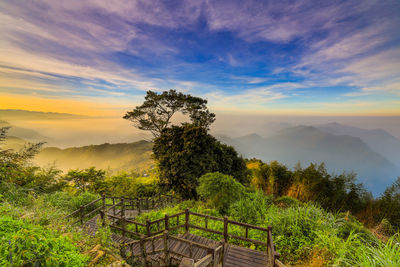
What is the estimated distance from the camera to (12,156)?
6.00 meters

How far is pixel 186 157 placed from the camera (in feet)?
42.9

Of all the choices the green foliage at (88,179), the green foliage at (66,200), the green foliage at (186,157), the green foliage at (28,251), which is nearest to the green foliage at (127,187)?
the green foliage at (88,179)

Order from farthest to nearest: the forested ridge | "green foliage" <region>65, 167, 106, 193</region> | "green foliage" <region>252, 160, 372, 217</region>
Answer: "green foliage" <region>65, 167, 106, 193</region>
"green foliage" <region>252, 160, 372, 217</region>
the forested ridge

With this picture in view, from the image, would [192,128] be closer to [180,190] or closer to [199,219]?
[180,190]

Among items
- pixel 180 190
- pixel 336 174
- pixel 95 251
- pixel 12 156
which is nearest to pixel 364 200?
pixel 336 174

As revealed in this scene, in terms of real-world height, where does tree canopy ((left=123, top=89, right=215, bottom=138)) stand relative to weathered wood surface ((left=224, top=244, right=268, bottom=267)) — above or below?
above

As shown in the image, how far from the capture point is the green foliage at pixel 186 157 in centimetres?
1304

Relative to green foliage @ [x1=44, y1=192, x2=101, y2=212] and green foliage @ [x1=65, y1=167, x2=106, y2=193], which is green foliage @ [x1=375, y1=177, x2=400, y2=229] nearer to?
green foliage @ [x1=44, y1=192, x2=101, y2=212]

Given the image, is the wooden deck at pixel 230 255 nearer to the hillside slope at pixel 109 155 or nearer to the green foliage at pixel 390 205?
the green foliage at pixel 390 205

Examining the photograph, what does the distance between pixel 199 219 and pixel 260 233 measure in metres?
3.14

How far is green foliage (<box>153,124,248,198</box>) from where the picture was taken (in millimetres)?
13039

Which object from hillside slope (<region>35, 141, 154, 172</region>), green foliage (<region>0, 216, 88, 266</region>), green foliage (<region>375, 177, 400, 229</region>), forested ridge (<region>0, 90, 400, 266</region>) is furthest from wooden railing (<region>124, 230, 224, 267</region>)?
hillside slope (<region>35, 141, 154, 172</region>)

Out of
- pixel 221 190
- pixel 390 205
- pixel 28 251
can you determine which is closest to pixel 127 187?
pixel 221 190

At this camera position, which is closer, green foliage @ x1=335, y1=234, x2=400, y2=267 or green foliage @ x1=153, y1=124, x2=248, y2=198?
green foliage @ x1=335, y1=234, x2=400, y2=267
